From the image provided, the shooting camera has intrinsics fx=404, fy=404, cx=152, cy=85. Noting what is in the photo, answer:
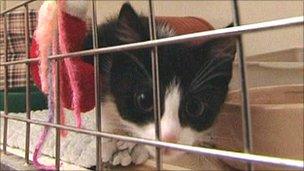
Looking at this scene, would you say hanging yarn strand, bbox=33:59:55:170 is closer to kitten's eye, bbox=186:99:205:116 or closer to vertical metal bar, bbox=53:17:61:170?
vertical metal bar, bbox=53:17:61:170

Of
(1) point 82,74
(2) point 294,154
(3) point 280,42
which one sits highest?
(3) point 280,42

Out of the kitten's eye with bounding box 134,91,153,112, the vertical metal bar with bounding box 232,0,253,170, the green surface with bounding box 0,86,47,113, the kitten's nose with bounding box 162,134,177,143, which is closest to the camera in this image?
the vertical metal bar with bounding box 232,0,253,170

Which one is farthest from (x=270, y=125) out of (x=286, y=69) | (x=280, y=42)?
(x=280, y=42)

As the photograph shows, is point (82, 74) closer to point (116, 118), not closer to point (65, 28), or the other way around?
point (65, 28)

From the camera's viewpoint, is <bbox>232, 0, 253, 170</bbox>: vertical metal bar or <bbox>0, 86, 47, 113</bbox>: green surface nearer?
<bbox>232, 0, 253, 170</bbox>: vertical metal bar

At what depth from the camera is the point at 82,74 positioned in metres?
0.53

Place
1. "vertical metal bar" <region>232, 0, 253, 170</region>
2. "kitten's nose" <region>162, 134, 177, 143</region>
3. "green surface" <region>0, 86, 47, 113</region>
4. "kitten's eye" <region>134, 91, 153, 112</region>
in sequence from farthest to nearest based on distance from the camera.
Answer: "green surface" <region>0, 86, 47, 113</region>, "kitten's eye" <region>134, 91, 153, 112</region>, "kitten's nose" <region>162, 134, 177, 143</region>, "vertical metal bar" <region>232, 0, 253, 170</region>

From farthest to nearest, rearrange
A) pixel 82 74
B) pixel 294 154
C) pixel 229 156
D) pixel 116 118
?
pixel 116 118, pixel 82 74, pixel 294 154, pixel 229 156

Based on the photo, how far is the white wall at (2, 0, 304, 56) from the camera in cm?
102

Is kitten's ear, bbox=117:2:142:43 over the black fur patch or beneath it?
over

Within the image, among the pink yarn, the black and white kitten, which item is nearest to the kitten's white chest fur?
the black and white kitten

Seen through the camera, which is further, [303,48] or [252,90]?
[303,48]

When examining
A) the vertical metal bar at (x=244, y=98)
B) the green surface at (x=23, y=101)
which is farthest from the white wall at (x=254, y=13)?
the vertical metal bar at (x=244, y=98)

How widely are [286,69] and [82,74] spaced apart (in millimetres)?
556
